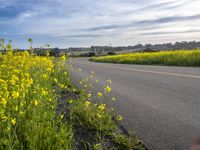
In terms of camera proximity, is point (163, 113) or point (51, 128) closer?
point (51, 128)

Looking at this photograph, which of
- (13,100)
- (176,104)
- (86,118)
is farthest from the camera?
(176,104)

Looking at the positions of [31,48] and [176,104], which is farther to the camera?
[31,48]

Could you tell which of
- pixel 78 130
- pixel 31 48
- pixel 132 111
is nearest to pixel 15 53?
pixel 31 48

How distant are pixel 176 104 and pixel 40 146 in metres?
3.39

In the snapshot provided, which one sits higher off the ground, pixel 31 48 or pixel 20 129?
pixel 31 48

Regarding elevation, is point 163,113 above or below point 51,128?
below

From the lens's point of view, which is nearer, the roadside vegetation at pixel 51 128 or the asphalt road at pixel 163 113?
the roadside vegetation at pixel 51 128

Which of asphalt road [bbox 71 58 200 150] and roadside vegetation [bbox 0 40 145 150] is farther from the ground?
roadside vegetation [bbox 0 40 145 150]

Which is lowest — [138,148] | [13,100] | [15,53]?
[138,148]

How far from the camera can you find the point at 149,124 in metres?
4.40

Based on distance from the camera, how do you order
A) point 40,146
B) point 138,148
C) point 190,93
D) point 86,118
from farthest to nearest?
point 190,93 < point 86,118 < point 138,148 < point 40,146

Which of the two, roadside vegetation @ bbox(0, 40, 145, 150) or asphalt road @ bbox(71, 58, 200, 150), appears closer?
roadside vegetation @ bbox(0, 40, 145, 150)

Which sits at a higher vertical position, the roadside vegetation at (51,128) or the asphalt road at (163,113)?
the roadside vegetation at (51,128)

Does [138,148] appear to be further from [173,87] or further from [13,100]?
[173,87]
